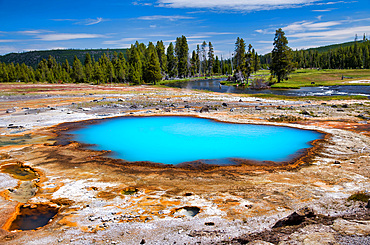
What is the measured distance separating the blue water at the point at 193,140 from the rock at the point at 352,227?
289 inches

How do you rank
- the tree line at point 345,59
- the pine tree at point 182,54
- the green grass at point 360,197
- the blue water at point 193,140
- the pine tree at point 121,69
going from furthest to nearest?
the tree line at point 345,59
the pine tree at point 182,54
the pine tree at point 121,69
the blue water at point 193,140
the green grass at point 360,197

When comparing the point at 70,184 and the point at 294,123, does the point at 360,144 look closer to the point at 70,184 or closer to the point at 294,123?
the point at 294,123

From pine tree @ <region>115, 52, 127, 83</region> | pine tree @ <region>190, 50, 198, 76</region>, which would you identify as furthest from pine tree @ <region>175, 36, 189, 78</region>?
pine tree @ <region>115, 52, 127, 83</region>

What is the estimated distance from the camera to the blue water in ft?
49.3

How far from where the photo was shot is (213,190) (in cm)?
975

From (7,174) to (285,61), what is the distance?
66050mm

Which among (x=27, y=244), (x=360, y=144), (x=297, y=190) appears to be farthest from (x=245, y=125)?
(x=27, y=244)

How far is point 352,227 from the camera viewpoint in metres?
6.24

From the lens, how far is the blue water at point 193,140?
15039 millimetres

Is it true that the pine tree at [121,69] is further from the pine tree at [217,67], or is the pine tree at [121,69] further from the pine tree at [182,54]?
the pine tree at [217,67]

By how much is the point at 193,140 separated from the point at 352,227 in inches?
504

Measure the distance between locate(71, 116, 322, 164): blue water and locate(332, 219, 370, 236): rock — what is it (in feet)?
24.1

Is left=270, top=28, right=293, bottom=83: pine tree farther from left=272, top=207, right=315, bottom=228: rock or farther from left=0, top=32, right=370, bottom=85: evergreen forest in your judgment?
left=272, top=207, right=315, bottom=228: rock

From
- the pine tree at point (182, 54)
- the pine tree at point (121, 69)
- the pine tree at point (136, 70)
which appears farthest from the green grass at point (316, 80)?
the pine tree at point (121, 69)
